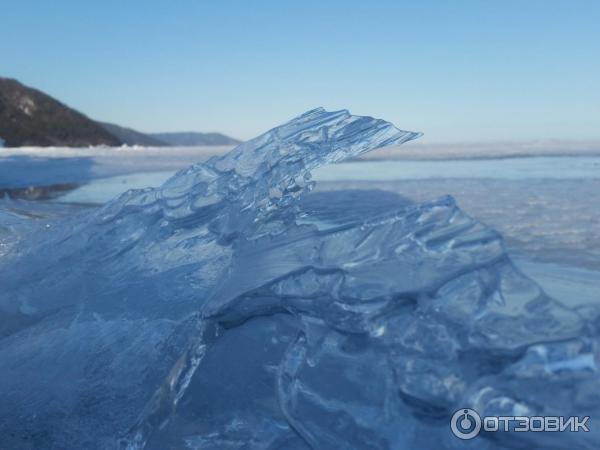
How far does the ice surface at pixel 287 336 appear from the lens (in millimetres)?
812

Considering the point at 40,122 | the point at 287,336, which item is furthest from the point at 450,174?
the point at 40,122

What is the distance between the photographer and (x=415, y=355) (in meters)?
0.85

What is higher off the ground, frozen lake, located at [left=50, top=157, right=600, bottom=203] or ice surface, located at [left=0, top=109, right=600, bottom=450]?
ice surface, located at [left=0, top=109, right=600, bottom=450]

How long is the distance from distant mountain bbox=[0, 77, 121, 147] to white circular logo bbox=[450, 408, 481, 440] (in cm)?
1485

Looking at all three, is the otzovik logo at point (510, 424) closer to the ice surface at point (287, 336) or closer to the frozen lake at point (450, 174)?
the ice surface at point (287, 336)

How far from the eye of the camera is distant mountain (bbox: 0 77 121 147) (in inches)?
587

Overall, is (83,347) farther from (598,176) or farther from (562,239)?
(598,176)

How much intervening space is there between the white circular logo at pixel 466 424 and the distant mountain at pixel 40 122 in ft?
48.7

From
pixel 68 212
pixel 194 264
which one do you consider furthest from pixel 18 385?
pixel 68 212

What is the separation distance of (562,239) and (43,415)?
1.31m

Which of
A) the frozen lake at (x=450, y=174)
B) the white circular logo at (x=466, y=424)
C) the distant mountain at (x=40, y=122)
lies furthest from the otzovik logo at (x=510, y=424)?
the distant mountain at (x=40, y=122)

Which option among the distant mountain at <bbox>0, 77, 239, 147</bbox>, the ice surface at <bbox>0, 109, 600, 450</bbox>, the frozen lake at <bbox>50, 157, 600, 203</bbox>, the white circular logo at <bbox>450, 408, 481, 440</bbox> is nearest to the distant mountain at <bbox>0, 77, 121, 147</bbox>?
the distant mountain at <bbox>0, 77, 239, 147</bbox>

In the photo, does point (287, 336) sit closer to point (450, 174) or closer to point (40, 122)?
point (450, 174)

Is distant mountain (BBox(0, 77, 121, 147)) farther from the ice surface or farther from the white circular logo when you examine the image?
the white circular logo
